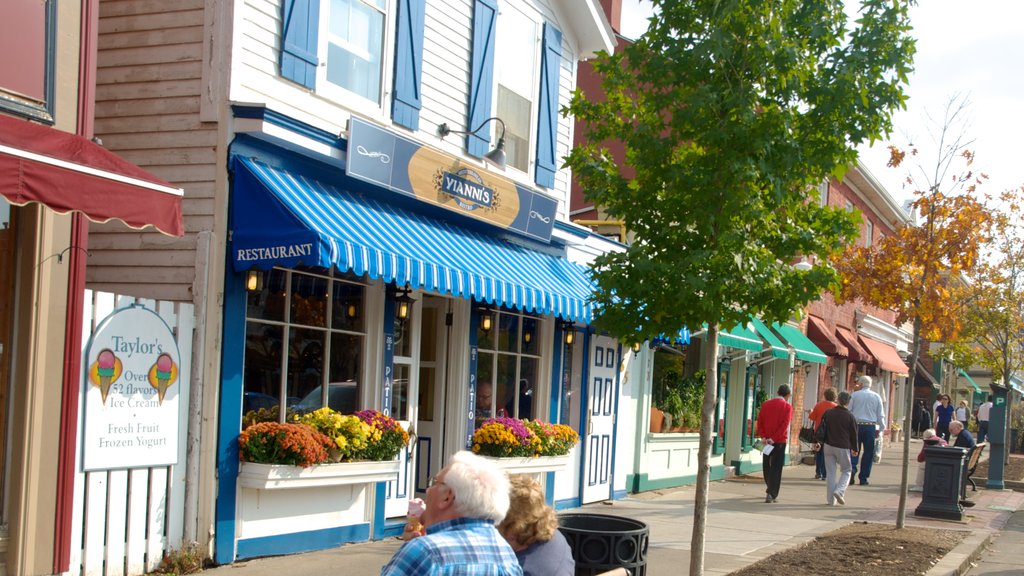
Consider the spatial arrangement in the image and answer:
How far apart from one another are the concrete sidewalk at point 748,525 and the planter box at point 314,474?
64cm

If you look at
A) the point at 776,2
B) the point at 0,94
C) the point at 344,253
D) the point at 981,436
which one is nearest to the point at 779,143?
the point at 776,2

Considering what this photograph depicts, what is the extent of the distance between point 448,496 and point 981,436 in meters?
31.5

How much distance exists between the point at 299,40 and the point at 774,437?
9.69 meters

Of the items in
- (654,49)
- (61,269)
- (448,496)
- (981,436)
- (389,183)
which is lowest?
(981,436)

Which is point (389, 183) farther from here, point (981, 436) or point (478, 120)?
point (981, 436)

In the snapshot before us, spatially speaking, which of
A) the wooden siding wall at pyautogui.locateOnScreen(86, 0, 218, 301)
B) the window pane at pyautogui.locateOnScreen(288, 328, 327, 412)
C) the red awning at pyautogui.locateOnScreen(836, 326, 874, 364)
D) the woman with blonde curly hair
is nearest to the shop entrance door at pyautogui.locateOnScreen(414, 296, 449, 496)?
the window pane at pyautogui.locateOnScreen(288, 328, 327, 412)

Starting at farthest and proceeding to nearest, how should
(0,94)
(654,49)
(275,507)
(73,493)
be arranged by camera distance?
(275,507) → (654,49) → (73,493) → (0,94)

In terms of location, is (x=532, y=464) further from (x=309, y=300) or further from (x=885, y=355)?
(x=885, y=355)

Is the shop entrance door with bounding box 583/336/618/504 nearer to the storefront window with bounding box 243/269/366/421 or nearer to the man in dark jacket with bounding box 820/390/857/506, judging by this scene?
the man in dark jacket with bounding box 820/390/857/506

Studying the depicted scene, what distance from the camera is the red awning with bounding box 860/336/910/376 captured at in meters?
31.7

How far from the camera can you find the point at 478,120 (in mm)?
11828

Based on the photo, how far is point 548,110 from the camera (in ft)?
43.5

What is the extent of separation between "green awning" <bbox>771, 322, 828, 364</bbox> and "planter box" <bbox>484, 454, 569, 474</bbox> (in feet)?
31.7

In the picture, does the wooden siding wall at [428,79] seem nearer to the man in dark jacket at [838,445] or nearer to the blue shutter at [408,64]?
the blue shutter at [408,64]
